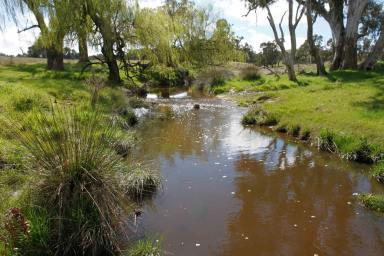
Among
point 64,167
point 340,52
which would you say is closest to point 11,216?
point 64,167

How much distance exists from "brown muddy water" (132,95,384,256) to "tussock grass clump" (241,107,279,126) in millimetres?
2159

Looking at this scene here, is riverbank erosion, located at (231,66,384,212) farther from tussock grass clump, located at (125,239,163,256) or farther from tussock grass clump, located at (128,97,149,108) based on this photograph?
tussock grass clump, located at (125,239,163,256)

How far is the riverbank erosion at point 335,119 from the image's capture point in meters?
10.4

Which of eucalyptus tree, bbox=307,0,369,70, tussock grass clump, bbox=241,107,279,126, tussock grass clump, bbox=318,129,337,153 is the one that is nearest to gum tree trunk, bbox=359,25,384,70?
eucalyptus tree, bbox=307,0,369,70

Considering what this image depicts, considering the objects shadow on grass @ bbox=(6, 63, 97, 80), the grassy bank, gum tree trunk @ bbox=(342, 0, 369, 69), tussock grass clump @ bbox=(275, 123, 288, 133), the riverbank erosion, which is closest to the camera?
the grassy bank

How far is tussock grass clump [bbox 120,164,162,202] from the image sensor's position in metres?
7.67

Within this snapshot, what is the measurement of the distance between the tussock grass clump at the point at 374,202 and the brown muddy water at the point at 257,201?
0.57 ft

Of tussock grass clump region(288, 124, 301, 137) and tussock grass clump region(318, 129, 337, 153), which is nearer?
tussock grass clump region(318, 129, 337, 153)

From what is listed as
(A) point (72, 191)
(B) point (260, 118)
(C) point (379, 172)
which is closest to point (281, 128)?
(B) point (260, 118)

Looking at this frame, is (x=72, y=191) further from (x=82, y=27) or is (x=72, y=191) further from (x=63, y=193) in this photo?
(x=82, y=27)

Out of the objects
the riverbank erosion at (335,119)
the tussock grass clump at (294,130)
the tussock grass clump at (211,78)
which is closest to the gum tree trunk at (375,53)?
the riverbank erosion at (335,119)

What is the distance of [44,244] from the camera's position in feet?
16.3

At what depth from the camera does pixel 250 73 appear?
3547 centimetres

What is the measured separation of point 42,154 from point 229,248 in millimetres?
3032
